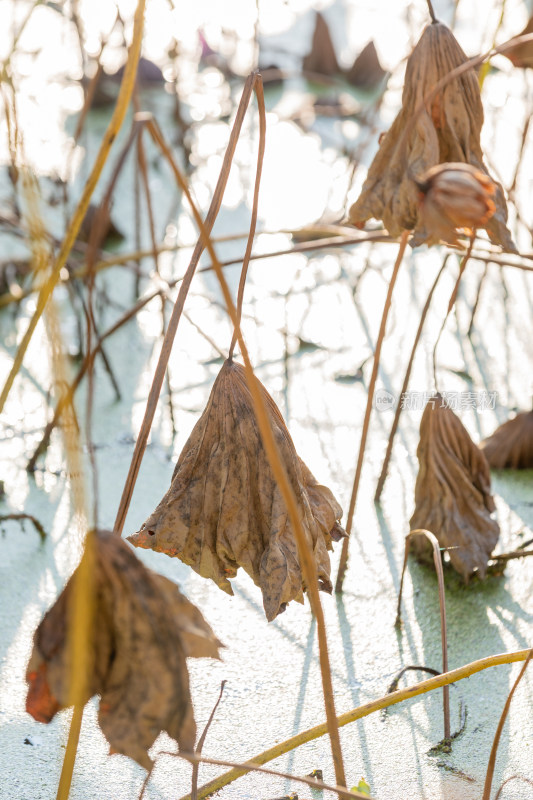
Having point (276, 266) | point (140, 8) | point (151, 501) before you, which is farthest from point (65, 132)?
point (140, 8)

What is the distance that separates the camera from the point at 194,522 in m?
0.76

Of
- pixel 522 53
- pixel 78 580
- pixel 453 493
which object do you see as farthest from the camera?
pixel 522 53

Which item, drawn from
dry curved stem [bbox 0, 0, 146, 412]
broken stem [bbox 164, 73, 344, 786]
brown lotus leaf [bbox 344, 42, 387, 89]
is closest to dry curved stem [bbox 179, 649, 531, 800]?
broken stem [bbox 164, 73, 344, 786]

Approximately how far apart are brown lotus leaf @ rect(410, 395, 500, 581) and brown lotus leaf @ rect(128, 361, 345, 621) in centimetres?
49

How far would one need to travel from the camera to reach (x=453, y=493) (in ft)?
4.07

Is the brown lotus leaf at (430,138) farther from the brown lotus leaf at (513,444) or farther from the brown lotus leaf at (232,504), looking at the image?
the brown lotus leaf at (513,444)

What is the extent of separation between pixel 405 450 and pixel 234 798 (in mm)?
760

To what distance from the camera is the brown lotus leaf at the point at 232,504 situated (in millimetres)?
741

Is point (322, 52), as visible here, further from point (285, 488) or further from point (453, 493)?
point (285, 488)

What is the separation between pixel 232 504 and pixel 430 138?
385 millimetres

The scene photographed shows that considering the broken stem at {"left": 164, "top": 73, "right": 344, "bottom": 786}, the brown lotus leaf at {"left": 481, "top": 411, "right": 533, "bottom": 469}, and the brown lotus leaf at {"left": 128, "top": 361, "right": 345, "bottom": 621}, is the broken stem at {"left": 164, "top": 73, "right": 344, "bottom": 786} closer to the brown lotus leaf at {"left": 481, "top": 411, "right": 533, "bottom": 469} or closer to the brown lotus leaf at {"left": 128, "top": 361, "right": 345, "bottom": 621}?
the brown lotus leaf at {"left": 128, "top": 361, "right": 345, "bottom": 621}

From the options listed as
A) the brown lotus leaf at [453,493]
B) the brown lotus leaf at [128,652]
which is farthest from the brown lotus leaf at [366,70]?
the brown lotus leaf at [128,652]

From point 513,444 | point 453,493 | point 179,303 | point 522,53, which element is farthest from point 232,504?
point 522,53

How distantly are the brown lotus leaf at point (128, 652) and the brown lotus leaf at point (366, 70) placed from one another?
108 inches
